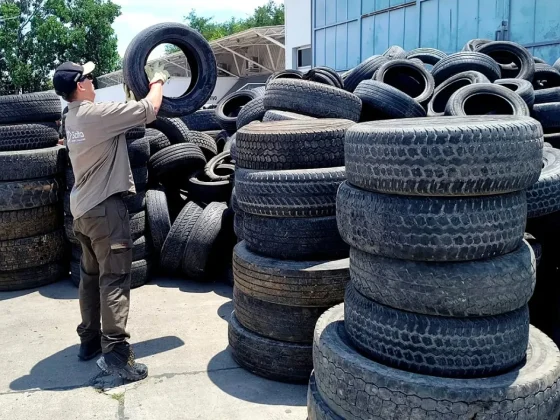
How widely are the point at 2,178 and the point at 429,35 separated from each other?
16443 mm

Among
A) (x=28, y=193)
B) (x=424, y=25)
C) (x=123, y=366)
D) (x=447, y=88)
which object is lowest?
(x=123, y=366)

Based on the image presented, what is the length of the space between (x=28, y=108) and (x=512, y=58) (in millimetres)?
7732

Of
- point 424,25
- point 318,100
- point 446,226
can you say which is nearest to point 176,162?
point 318,100

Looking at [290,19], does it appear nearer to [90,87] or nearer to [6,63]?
[6,63]

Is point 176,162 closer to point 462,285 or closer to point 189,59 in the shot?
point 189,59

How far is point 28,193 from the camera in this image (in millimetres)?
6250

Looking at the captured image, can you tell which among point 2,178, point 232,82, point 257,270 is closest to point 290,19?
point 232,82

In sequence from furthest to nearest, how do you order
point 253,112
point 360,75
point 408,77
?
point 360,75, point 408,77, point 253,112

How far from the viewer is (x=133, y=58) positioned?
16.4ft

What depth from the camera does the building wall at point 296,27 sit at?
30.0 metres

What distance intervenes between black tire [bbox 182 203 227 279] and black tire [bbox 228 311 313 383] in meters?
2.06

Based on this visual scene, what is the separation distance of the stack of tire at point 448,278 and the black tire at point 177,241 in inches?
Result: 146

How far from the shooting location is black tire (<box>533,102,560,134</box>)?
6.43m

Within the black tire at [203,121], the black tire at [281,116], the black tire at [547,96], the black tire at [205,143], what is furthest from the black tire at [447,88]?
the black tire at [203,121]
